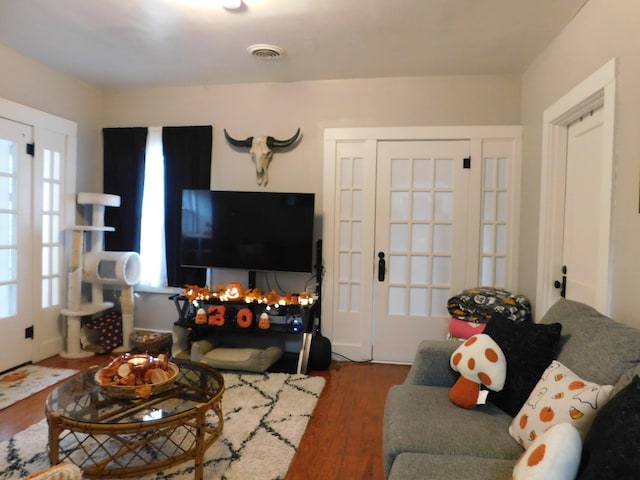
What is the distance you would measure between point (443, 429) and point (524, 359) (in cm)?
49

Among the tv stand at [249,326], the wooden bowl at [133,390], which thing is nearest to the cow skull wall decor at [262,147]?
the tv stand at [249,326]

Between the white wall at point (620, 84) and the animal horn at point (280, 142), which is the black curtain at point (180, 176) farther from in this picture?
the white wall at point (620, 84)

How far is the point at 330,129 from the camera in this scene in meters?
3.64

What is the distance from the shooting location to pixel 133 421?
1.71 m

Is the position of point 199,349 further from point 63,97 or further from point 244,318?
point 63,97

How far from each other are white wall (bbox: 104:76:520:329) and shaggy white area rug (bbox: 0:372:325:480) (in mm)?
Answer: 1125

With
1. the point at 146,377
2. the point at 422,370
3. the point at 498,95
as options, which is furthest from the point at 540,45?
the point at 146,377

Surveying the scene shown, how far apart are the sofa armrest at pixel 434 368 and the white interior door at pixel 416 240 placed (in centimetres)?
152

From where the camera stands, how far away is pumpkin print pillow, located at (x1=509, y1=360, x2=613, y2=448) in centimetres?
128

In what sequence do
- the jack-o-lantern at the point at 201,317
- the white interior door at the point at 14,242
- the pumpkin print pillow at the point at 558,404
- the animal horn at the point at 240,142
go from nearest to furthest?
the pumpkin print pillow at the point at 558,404, the white interior door at the point at 14,242, the jack-o-lantern at the point at 201,317, the animal horn at the point at 240,142

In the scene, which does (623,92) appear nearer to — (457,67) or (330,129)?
(457,67)

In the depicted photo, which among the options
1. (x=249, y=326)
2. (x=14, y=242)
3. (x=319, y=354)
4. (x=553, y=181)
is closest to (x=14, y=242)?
(x=14, y=242)

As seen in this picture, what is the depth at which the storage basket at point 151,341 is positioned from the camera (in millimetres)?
3650

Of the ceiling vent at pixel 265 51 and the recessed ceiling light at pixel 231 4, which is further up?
the ceiling vent at pixel 265 51
